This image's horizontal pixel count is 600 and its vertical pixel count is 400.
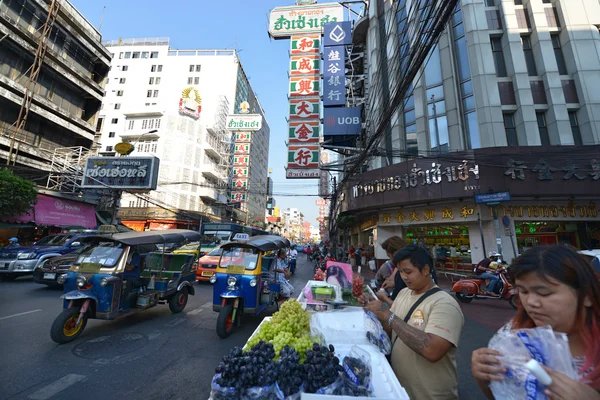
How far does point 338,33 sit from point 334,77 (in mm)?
2472

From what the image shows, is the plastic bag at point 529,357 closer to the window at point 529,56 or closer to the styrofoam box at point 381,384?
the styrofoam box at point 381,384

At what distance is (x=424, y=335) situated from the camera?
1.74 metres

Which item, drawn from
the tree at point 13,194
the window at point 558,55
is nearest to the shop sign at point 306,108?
the window at point 558,55

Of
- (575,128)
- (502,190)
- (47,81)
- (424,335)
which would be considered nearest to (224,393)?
(424,335)

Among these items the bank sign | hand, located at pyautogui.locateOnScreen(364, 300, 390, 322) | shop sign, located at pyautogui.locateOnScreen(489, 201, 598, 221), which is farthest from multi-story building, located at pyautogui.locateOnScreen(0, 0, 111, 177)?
shop sign, located at pyautogui.locateOnScreen(489, 201, 598, 221)

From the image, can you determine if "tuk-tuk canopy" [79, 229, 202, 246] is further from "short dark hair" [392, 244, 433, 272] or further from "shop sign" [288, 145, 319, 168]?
"shop sign" [288, 145, 319, 168]

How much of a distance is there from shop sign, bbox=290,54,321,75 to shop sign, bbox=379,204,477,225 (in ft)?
32.4

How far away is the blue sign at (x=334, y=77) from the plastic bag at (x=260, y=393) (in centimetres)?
1455

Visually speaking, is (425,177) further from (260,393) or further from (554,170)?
(260,393)

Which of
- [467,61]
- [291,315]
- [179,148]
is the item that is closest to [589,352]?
[291,315]

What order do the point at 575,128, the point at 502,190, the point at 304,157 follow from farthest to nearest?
the point at 575,128, the point at 304,157, the point at 502,190

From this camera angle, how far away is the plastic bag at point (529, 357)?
2.93ft

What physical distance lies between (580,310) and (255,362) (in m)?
1.75

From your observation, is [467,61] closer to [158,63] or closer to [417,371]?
[417,371]
